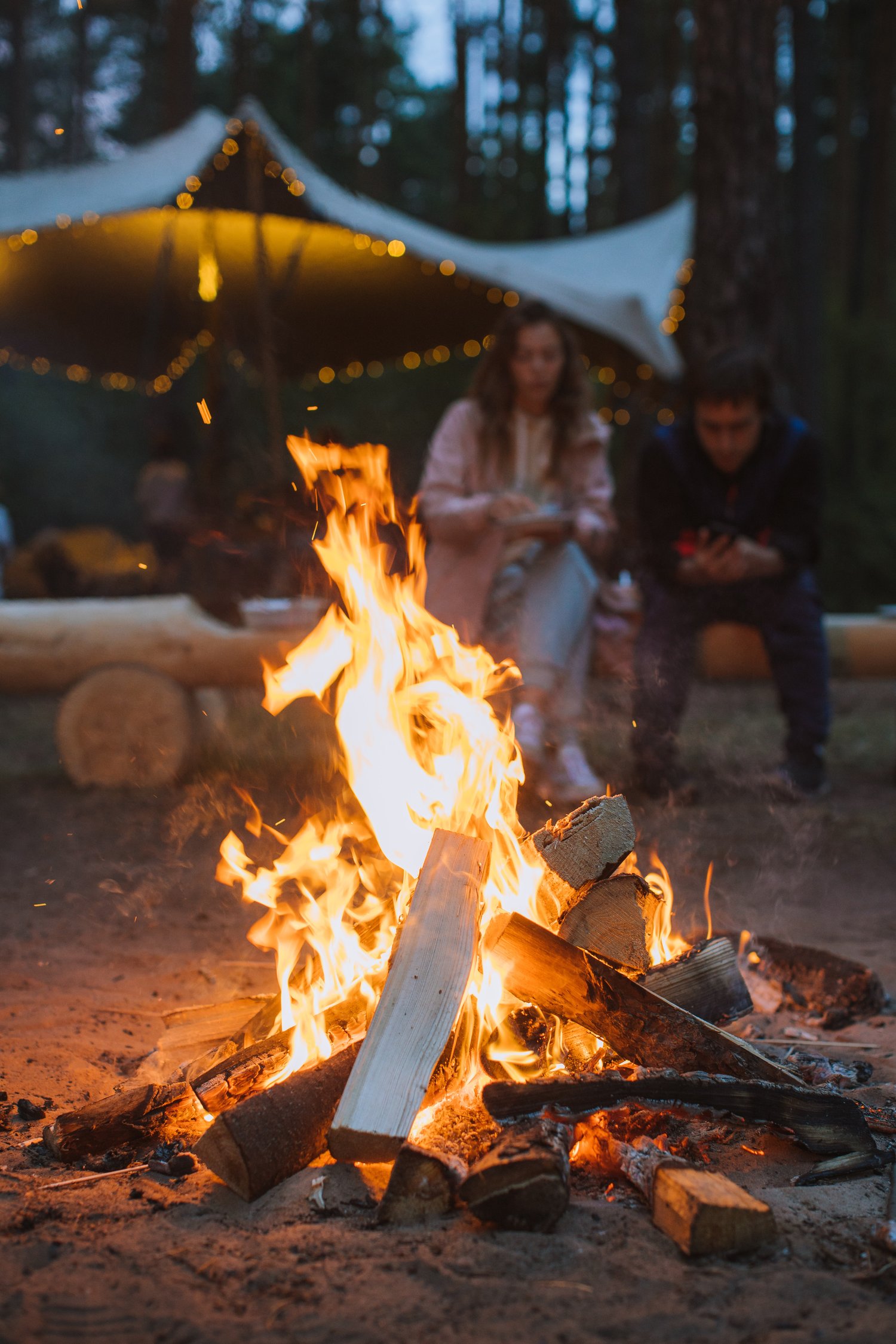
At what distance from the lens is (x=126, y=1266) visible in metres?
1.42

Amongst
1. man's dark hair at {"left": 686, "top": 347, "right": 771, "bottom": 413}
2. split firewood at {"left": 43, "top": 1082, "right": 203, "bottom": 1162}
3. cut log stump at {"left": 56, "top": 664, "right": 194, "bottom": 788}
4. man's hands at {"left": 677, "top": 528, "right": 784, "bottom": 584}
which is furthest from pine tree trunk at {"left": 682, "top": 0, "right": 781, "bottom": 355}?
split firewood at {"left": 43, "top": 1082, "right": 203, "bottom": 1162}

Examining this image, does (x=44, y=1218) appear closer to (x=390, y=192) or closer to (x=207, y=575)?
(x=207, y=575)

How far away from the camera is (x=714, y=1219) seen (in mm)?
1435

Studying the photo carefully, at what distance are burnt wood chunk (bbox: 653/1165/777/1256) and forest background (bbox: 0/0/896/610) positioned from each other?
5.89 metres

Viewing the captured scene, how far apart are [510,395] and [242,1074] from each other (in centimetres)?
328

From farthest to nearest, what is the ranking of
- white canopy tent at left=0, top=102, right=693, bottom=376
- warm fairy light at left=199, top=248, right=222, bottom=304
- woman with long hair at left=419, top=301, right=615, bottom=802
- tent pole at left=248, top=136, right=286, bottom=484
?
1. warm fairy light at left=199, top=248, right=222, bottom=304
2. white canopy tent at left=0, top=102, right=693, bottom=376
3. tent pole at left=248, top=136, right=286, bottom=484
4. woman with long hair at left=419, top=301, right=615, bottom=802

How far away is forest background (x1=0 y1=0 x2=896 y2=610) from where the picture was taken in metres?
6.53

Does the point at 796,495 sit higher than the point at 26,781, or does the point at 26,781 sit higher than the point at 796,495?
the point at 796,495

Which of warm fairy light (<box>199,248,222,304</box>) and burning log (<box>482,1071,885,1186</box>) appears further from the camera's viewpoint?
warm fairy light (<box>199,248,222,304</box>)

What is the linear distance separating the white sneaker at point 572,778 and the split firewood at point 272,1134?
230 centimetres

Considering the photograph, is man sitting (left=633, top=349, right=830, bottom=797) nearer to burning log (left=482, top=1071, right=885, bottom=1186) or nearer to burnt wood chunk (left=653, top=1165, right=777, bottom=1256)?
burning log (left=482, top=1071, right=885, bottom=1186)

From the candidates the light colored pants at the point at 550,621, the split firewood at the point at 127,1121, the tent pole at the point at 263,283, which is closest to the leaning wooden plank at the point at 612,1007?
the split firewood at the point at 127,1121

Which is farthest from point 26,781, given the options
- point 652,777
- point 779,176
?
point 779,176

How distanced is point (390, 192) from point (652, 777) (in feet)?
75.6
